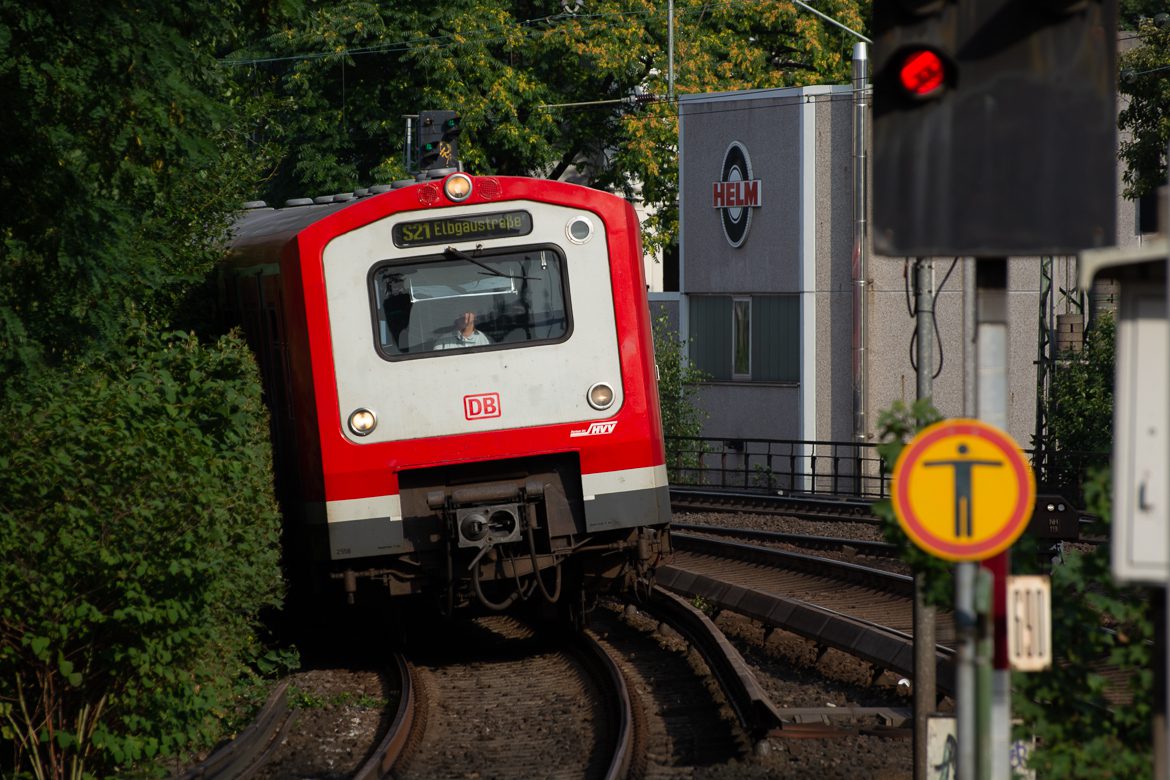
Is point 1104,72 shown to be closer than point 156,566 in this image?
Yes

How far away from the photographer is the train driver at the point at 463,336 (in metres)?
11.1

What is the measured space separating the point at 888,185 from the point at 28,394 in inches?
250

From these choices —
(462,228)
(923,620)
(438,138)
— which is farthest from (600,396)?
(438,138)

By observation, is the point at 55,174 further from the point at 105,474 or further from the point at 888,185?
the point at 888,185

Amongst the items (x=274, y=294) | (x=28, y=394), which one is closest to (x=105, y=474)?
(x=28, y=394)

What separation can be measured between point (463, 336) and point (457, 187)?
1.05 meters

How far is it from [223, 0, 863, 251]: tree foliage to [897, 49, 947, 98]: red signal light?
107ft

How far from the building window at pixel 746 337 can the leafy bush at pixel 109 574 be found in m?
22.7

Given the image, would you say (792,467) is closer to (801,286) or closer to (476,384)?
(801,286)

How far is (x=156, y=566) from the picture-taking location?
810 cm

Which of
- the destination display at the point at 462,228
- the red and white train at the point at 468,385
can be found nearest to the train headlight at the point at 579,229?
the red and white train at the point at 468,385

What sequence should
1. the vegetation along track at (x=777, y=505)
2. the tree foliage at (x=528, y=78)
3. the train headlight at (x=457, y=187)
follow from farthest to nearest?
1. the tree foliage at (x=528, y=78)
2. the vegetation along track at (x=777, y=505)
3. the train headlight at (x=457, y=187)

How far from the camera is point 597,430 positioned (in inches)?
437

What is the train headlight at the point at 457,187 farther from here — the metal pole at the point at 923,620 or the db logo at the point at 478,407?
the metal pole at the point at 923,620
